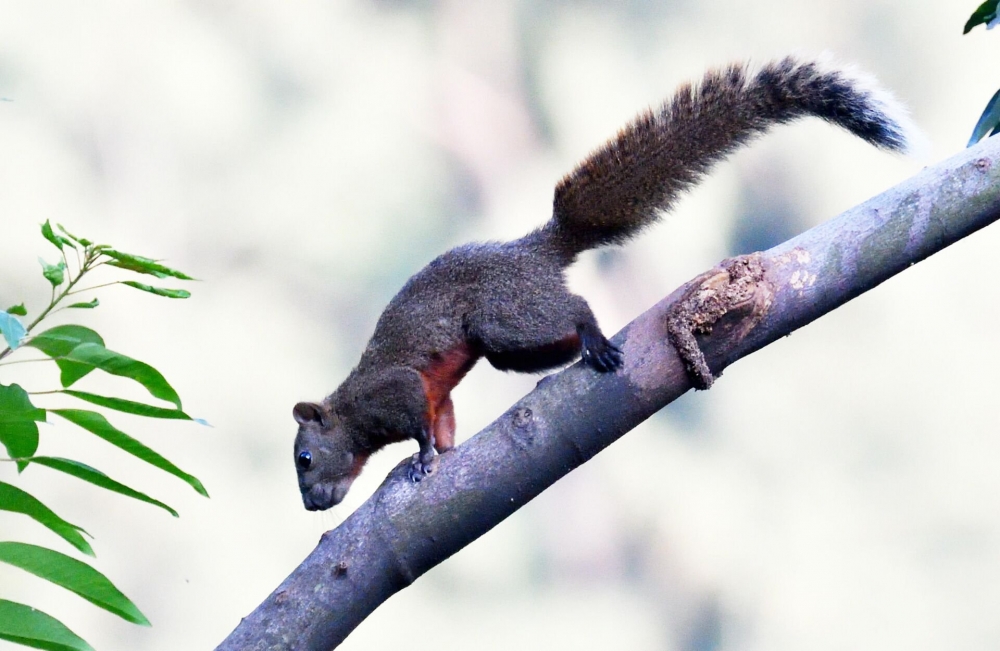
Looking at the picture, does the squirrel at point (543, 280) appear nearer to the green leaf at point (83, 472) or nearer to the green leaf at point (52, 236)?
the green leaf at point (83, 472)

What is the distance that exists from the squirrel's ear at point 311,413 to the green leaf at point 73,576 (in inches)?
74.5

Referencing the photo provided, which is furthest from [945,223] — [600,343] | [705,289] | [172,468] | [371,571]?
[172,468]

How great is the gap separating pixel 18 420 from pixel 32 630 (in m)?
0.29

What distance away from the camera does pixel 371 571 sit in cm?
205

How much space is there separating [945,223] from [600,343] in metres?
0.82

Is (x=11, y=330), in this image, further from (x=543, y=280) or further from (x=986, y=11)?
(x=986, y=11)

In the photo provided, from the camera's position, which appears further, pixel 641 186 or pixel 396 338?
pixel 396 338

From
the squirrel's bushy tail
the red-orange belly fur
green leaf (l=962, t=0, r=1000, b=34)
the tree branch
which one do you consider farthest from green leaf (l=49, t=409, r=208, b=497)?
green leaf (l=962, t=0, r=1000, b=34)

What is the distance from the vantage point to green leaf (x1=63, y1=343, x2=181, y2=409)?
133 centimetres

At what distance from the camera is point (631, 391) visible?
2078 mm

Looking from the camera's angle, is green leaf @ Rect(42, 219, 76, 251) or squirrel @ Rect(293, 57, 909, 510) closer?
green leaf @ Rect(42, 219, 76, 251)

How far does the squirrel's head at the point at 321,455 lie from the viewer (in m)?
3.28

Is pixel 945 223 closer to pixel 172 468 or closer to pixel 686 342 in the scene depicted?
pixel 686 342

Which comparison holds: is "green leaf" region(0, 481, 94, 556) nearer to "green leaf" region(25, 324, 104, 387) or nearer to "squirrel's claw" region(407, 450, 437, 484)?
"green leaf" region(25, 324, 104, 387)
